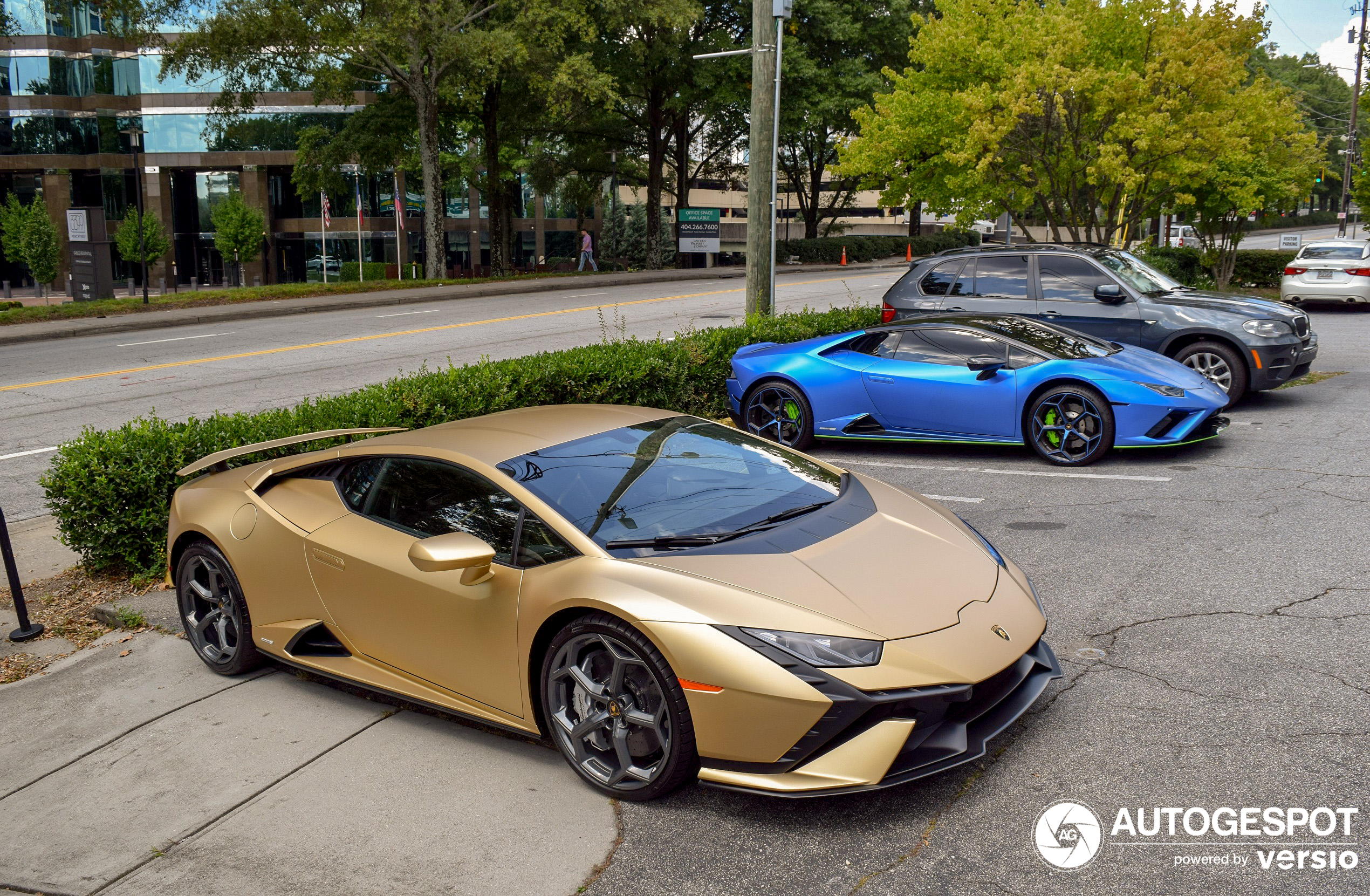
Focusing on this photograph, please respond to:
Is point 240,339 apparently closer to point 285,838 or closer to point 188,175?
point 285,838

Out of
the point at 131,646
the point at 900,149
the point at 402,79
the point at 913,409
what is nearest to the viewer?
the point at 131,646

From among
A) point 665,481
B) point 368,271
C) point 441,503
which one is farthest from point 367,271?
point 665,481

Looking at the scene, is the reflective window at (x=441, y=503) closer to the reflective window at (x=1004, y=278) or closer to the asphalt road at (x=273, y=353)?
the asphalt road at (x=273, y=353)

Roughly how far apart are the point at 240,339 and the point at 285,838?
17741 millimetres

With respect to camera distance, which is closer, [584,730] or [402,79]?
[584,730]

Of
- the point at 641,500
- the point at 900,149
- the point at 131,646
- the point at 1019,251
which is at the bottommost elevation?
the point at 131,646

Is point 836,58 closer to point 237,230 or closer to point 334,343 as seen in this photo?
point 237,230

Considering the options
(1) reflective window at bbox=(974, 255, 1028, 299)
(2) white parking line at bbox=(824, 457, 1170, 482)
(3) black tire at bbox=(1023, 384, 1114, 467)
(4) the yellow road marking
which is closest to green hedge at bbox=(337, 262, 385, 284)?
(4) the yellow road marking

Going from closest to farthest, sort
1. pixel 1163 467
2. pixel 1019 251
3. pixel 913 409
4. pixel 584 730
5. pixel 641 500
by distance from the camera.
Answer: pixel 584 730
pixel 641 500
pixel 1163 467
pixel 913 409
pixel 1019 251

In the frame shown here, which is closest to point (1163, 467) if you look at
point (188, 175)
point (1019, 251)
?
point (1019, 251)

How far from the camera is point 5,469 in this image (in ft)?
31.5

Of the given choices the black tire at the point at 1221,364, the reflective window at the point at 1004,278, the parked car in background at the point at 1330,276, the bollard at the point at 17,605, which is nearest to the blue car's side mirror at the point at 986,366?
the reflective window at the point at 1004,278

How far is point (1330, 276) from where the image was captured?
2217 cm

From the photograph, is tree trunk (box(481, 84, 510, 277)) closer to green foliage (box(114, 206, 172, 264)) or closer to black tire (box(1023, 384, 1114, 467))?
green foliage (box(114, 206, 172, 264))
